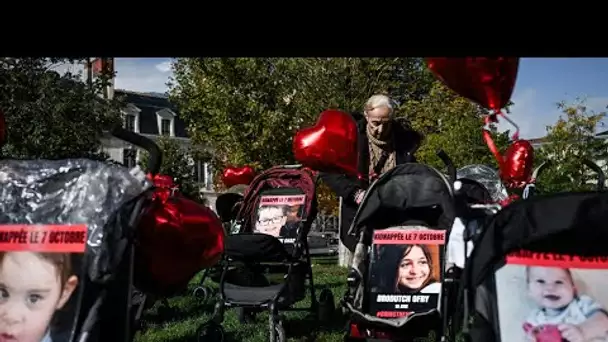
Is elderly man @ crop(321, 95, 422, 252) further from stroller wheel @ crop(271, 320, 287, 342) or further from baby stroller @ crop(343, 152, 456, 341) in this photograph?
stroller wheel @ crop(271, 320, 287, 342)

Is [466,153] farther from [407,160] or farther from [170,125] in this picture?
[170,125]

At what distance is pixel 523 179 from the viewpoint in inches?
325

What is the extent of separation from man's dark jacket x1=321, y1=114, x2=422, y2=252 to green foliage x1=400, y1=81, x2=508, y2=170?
9.32 metres

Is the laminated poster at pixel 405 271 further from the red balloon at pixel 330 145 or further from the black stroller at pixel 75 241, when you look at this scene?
the black stroller at pixel 75 241

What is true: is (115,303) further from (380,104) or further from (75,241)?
(380,104)

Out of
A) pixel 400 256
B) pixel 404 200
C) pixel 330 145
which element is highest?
pixel 330 145

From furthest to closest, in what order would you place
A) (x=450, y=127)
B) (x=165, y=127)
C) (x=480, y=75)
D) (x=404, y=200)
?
(x=165, y=127) → (x=450, y=127) → (x=404, y=200) → (x=480, y=75)

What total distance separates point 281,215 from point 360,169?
1.66 meters

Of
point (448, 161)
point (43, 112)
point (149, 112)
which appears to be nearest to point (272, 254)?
point (448, 161)

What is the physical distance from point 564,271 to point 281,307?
9.91 ft

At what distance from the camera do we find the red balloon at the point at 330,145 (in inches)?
231

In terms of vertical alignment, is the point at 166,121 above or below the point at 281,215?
above

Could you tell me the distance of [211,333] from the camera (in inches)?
237

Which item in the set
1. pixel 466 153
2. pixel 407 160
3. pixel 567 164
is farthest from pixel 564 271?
pixel 567 164
